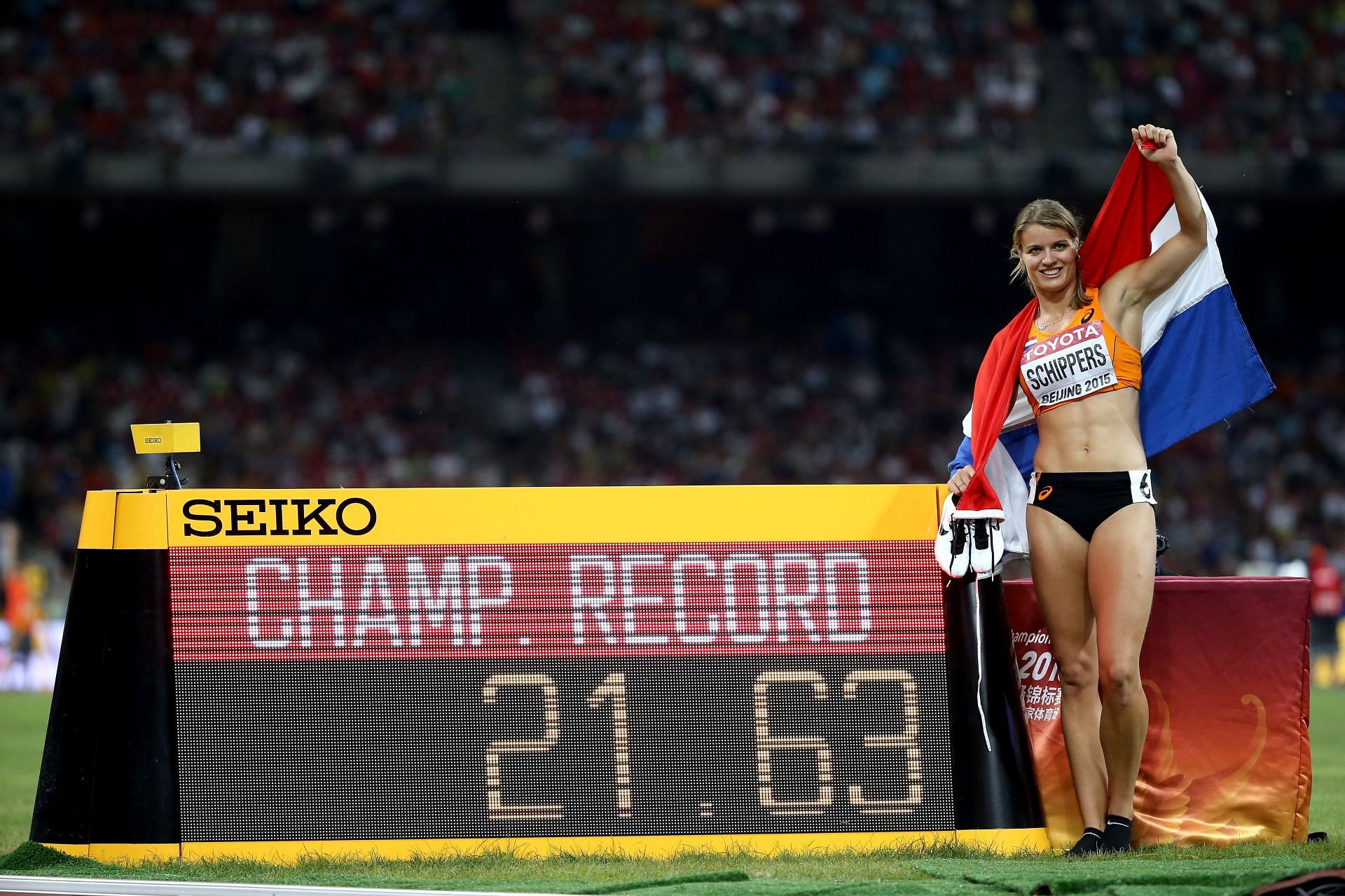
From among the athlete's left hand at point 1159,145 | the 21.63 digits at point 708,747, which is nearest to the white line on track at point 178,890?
the 21.63 digits at point 708,747

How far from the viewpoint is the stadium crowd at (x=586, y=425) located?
917 inches

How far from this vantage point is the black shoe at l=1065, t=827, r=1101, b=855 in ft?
16.7

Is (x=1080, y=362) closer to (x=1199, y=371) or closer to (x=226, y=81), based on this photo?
(x=1199, y=371)

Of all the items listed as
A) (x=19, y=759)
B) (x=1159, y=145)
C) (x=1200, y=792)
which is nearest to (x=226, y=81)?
(x=19, y=759)

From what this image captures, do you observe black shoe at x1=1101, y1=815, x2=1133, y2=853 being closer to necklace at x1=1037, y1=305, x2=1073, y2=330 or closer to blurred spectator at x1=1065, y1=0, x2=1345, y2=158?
necklace at x1=1037, y1=305, x2=1073, y2=330

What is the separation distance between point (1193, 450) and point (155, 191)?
1710 cm

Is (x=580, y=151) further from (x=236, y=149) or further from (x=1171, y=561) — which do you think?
(x=1171, y=561)

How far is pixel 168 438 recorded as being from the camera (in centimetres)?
513

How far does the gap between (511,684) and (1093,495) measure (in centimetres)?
204

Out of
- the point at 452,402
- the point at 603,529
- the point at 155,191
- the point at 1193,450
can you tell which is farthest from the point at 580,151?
the point at 603,529

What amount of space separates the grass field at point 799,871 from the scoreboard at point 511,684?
0.09m

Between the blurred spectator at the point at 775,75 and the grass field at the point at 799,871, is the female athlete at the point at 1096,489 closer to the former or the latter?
the grass field at the point at 799,871

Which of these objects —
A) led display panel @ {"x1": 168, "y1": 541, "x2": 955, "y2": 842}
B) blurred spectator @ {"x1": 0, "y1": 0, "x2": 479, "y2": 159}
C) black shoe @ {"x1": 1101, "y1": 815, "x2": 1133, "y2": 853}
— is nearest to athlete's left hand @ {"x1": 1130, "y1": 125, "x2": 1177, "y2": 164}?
led display panel @ {"x1": 168, "y1": 541, "x2": 955, "y2": 842}

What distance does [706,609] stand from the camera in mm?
5238
